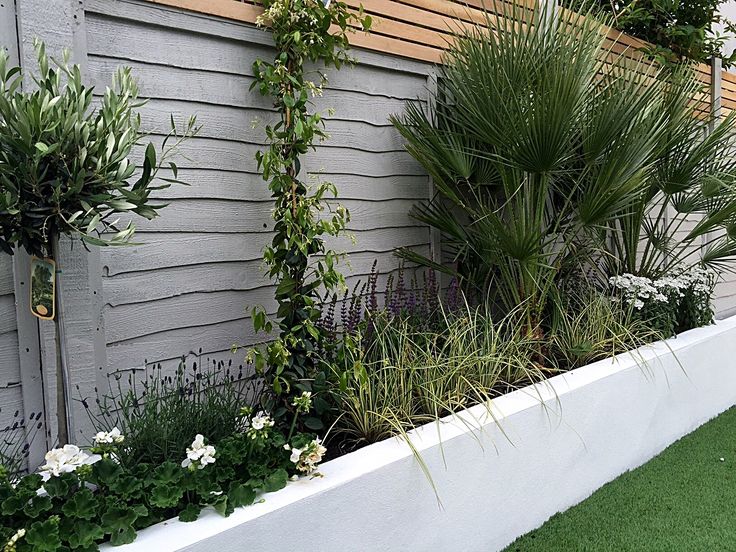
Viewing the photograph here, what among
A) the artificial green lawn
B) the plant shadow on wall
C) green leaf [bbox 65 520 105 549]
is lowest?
the artificial green lawn

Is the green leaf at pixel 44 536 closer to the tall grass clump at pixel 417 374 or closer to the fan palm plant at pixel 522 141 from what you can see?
the tall grass clump at pixel 417 374

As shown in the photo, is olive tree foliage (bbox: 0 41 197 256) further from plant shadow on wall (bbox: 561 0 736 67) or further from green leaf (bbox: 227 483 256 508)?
plant shadow on wall (bbox: 561 0 736 67)

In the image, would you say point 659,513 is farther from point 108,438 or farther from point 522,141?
point 108,438

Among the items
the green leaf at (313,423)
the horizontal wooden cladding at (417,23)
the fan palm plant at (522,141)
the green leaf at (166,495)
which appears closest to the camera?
the green leaf at (166,495)

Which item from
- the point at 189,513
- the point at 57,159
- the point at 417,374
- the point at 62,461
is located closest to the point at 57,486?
the point at 62,461

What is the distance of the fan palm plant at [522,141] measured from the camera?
3.41m

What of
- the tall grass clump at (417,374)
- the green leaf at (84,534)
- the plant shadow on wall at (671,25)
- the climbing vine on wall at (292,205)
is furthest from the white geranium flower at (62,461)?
the plant shadow on wall at (671,25)

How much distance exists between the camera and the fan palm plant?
341 centimetres

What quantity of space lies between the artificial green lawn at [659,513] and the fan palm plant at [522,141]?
0.97 meters

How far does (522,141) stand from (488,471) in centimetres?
157

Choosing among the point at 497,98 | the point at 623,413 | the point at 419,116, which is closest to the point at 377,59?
the point at 419,116

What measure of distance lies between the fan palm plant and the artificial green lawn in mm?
968

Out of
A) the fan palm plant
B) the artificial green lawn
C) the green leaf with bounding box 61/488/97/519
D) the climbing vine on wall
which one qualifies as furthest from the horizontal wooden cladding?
the artificial green lawn

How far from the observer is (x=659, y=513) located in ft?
10.4
